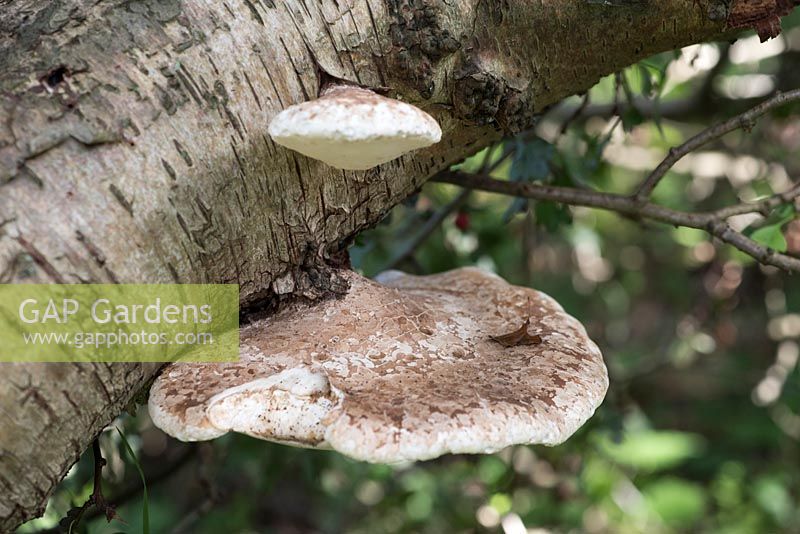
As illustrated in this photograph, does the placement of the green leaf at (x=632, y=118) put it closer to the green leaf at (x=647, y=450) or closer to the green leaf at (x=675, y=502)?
the green leaf at (x=647, y=450)

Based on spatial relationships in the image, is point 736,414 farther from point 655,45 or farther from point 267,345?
point 267,345

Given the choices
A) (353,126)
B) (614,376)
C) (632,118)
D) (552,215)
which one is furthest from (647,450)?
(353,126)

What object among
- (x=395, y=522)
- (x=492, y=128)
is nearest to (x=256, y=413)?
(x=492, y=128)

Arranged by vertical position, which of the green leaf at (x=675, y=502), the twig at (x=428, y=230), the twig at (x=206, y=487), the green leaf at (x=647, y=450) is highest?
the twig at (x=428, y=230)

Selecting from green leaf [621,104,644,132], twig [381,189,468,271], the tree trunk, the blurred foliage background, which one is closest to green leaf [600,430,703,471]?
the blurred foliage background

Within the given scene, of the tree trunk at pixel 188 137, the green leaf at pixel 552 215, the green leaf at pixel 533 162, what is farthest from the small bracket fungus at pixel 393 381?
the green leaf at pixel 552 215

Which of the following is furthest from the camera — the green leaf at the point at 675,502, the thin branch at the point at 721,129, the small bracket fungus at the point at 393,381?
the green leaf at the point at 675,502
